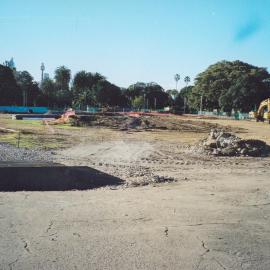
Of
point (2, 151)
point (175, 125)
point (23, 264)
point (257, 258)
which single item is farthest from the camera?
point (175, 125)

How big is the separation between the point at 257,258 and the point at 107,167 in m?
9.75

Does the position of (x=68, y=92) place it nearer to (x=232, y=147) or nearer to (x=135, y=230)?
(x=232, y=147)

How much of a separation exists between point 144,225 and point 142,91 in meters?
141

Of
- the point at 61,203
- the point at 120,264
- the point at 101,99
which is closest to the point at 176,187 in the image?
the point at 61,203

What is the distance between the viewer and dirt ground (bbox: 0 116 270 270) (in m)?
5.82

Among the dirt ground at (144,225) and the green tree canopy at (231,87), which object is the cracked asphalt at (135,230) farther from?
the green tree canopy at (231,87)

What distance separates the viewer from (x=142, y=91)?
14762 centimetres

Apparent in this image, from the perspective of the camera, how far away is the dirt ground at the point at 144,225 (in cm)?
582

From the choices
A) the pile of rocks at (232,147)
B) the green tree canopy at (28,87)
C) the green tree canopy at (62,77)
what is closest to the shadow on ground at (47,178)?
the pile of rocks at (232,147)

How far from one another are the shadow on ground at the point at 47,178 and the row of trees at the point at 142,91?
81.1 meters

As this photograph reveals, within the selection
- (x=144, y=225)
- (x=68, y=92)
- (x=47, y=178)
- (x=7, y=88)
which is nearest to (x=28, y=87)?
(x=7, y=88)

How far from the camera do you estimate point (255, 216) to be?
27.6 ft

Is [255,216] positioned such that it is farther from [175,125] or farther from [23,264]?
[175,125]

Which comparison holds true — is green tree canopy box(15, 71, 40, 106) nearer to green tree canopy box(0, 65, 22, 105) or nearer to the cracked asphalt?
green tree canopy box(0, 65, 22, 105)
